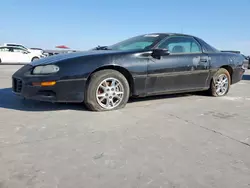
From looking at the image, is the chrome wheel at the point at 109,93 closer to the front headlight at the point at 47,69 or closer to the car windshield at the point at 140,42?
the front headlight at the point at 47,69

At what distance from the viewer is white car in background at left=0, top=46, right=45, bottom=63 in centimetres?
1711

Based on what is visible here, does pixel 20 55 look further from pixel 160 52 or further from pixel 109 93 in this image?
pixel 160 52

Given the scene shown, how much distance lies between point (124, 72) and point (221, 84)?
2.28 metres

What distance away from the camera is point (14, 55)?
1752 centimetres

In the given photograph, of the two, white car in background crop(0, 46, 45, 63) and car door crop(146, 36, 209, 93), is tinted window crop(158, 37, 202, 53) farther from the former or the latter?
white car in background crop(0, 46, 45, 63)

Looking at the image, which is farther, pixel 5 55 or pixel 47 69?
pixel 5 55

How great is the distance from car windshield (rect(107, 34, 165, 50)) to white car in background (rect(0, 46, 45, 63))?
14.7 metres

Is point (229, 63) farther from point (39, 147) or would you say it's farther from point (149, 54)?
point (39, 147)

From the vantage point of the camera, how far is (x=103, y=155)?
2230 millimetres

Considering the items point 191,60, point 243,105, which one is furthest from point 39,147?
point 243,105

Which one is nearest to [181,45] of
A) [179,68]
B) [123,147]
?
[179,68]

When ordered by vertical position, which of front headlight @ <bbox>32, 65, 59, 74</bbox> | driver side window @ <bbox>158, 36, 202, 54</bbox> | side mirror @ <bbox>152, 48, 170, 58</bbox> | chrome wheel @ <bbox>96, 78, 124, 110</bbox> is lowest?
chrome wheel @ <bbox>96, 78, 124, 110</bbox>

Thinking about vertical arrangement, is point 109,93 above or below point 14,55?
below

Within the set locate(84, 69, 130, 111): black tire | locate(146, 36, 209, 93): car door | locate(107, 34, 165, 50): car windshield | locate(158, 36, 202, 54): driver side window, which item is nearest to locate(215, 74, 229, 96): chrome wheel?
locate(146, 36, 209, 93): car door
